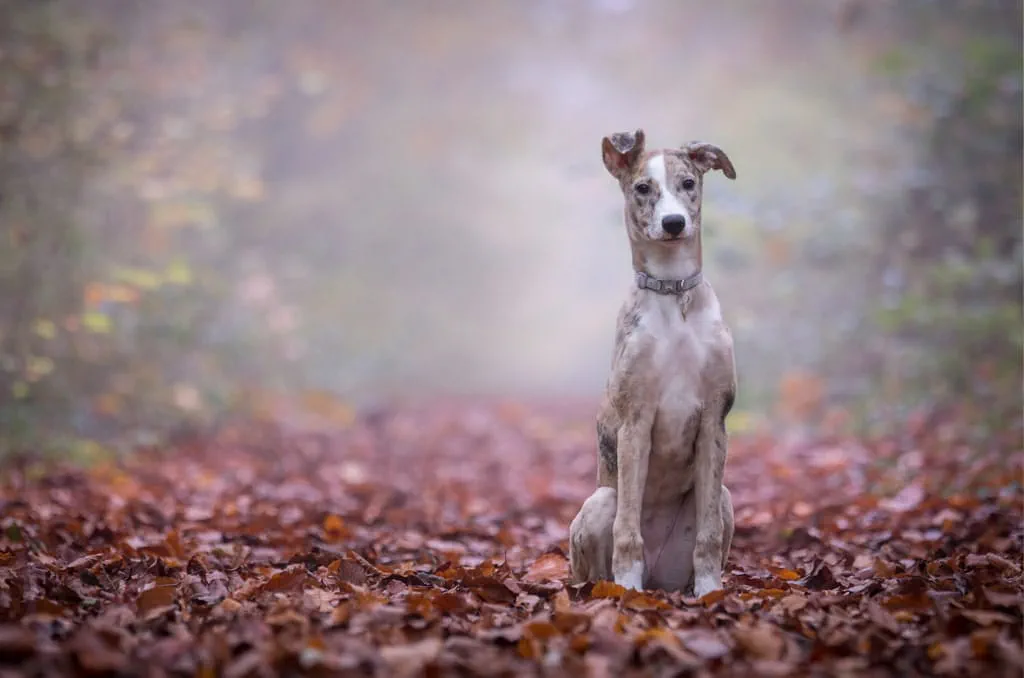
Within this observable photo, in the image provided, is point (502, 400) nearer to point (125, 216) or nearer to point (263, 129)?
point (263, 129)

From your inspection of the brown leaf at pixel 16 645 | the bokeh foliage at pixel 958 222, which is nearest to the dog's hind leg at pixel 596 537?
Answer: the brown leaf at pixel 16 645

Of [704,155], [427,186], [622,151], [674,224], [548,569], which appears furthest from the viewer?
[427,186]

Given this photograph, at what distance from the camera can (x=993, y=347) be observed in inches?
368

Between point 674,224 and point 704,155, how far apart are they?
1.73 feet

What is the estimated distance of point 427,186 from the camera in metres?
21.2

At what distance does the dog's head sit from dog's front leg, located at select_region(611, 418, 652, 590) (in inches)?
32.7

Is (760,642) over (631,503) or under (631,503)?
under

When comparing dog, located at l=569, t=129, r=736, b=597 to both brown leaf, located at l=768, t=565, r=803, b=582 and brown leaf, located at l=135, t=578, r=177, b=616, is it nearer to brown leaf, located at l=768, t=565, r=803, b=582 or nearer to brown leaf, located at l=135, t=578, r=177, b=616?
brown leaf, located at l=768, t=565, r=803, b=582

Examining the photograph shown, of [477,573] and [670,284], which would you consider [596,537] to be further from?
[670,284]

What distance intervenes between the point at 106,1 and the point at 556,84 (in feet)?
37.4

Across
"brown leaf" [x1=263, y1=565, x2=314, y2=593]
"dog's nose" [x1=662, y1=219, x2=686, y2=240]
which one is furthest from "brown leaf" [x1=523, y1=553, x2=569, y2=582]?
"dog's nose" [x1=662, y1=219, x2=686, y2=240]

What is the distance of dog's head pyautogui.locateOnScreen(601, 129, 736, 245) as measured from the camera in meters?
4.00

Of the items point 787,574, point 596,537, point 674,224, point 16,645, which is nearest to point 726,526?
point 787,574

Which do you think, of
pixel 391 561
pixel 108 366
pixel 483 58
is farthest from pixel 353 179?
pixel 391 561
